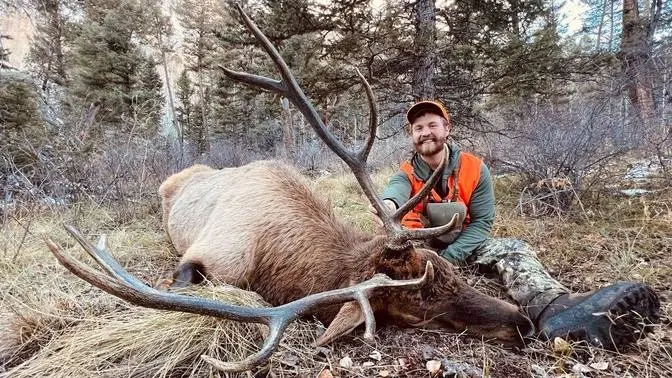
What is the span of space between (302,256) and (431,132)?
1.67 metres

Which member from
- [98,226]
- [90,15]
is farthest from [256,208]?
[90,15]

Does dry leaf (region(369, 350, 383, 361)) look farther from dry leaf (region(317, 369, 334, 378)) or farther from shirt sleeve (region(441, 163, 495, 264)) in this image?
shirt sleeve (region(441, 163, 495, 264))

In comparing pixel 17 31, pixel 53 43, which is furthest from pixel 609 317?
pixel 17 31

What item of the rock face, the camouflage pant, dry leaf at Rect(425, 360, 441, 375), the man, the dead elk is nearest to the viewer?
the dead elk

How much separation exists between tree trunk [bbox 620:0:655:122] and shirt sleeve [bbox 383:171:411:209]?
4331mm

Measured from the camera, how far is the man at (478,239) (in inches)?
88.4

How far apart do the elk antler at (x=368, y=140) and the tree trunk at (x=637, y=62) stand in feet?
17.2

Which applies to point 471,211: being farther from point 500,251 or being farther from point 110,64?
point 110,64

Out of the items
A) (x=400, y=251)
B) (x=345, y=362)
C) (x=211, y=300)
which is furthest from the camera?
(x=400, y=251)

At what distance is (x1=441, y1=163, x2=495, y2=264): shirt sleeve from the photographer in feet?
11.3

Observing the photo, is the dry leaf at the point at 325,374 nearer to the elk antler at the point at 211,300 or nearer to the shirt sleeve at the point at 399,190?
the elk antler at the point at 211,300

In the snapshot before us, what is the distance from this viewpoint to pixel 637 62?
7.79 meters

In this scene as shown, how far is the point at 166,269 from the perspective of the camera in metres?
3.76

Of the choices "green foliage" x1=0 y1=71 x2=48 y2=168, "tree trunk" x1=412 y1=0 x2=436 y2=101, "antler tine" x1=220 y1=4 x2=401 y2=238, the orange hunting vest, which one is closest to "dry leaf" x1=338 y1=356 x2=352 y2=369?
"antler tine" x1=220 y1=4 x2=401 y2=238
